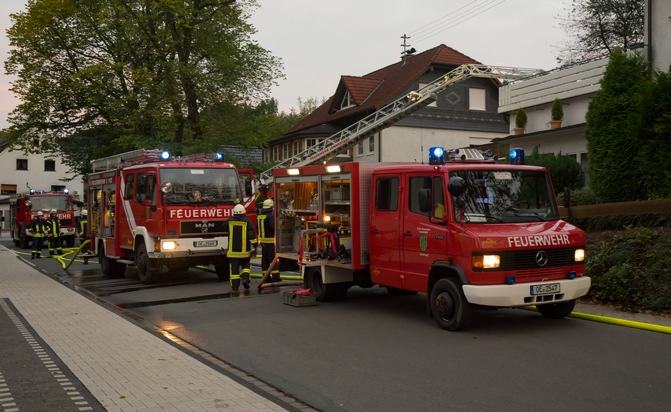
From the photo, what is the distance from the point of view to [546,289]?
8.51 meters

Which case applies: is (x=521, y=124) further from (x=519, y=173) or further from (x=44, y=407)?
(x=44, y=407)

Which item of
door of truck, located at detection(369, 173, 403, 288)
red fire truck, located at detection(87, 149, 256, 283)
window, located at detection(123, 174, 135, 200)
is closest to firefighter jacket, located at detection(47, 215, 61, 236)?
red fire truck, located at detection(87, 149, 256, 283)

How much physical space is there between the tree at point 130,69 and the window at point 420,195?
21.1 metres

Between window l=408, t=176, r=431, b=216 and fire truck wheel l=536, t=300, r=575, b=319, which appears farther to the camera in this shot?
fire truck wheel l=536, t=300, r=575, b=319

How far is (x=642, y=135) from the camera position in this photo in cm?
1252

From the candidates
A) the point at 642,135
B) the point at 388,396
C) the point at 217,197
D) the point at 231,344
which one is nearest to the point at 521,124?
the point at 642,135

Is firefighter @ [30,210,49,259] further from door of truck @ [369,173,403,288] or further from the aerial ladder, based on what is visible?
door of truck @ [369,173,403,288]

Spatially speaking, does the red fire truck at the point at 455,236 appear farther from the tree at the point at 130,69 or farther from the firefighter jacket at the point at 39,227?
the tree at the point at 130,69

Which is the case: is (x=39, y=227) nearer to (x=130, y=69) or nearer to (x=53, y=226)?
(x=53, y=226)

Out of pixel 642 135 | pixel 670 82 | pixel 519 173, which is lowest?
pixel 519 173

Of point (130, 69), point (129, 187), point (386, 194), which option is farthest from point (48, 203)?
point (386, 194)

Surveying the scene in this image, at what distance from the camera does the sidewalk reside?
5852 mm

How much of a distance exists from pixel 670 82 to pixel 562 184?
597 centimetres

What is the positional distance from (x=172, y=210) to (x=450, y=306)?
7633mm
